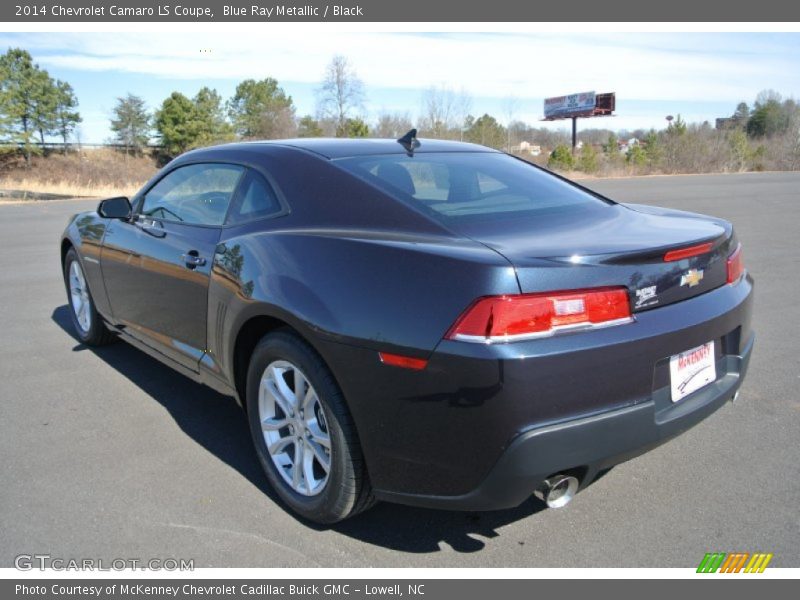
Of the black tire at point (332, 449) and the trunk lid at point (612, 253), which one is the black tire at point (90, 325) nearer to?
the black tire at point (332, 449)

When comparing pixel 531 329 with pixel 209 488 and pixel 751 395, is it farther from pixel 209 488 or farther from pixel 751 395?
pixel 751 395

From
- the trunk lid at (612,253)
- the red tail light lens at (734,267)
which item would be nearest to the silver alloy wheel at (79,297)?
the trunk lid at (612,253)

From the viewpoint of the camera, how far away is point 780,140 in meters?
51.7

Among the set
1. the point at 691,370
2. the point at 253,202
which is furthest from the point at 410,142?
the point at 691,370

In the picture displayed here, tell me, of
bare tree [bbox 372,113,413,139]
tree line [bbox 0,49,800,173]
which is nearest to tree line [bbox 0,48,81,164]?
tree line [bbox 0,49,800,173]

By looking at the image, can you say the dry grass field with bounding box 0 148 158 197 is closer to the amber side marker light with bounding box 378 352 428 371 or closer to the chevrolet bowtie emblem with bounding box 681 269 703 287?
the amber side marker light with bounding box 378 352 428 371

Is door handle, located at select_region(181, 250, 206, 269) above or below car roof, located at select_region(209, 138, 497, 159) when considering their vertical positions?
below

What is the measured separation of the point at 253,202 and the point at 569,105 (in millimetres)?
75907

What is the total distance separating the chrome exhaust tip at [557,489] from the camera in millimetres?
2318

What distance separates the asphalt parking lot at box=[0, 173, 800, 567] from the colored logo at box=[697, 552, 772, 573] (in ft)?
0.13

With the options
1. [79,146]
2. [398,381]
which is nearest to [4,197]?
[398,381]

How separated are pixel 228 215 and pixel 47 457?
1.57 metres

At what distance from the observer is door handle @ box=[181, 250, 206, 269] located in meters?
3.40

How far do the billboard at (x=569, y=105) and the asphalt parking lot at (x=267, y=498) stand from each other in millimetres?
71444
